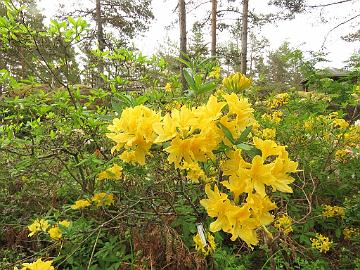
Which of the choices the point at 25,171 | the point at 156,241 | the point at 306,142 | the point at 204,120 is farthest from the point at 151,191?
the point at 306,142

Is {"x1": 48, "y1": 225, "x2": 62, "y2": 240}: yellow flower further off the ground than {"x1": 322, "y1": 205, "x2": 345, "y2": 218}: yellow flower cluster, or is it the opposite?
{"x1": 48, "y1": 225, "x2": 62, "y2": 240}: yellow flower

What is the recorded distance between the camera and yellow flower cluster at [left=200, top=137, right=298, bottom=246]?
943 mm

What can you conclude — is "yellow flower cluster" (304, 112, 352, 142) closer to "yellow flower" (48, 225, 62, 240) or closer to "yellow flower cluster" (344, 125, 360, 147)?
"yellow flower cluster" (344, 125, 360, 147)

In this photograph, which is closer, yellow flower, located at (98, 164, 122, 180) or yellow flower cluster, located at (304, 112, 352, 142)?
yellow flower, located at (98, 164, 122, 180)

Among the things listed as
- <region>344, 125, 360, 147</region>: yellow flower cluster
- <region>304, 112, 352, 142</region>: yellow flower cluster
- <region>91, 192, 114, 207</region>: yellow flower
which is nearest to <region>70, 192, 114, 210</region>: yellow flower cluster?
<region>91, 192, 114, 207</region>: yellow flower

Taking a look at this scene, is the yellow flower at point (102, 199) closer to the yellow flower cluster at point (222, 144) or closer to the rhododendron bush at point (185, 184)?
the rhododendron bush at point (185, 184)

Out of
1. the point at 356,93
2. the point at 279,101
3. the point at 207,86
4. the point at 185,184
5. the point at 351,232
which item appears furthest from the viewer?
the point at 279,101

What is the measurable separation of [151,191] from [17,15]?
4.55 feet

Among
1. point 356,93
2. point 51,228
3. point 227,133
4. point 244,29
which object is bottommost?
point 51,228

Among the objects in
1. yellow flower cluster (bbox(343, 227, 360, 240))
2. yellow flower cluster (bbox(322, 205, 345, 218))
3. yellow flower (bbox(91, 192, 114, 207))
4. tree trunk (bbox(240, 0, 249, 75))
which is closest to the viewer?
yellow flower (bbox(91, 192, 114, 207))

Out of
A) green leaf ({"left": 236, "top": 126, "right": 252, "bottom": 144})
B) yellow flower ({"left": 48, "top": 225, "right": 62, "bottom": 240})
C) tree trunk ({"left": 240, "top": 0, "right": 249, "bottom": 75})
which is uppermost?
tree trunk ({"left": 240, "top": 0, "right": 249, "bottom": 75})

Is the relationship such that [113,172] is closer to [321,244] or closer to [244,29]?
[321,244]

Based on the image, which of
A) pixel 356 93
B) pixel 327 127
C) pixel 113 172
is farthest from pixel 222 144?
pixel 356 93

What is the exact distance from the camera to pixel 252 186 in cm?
95
